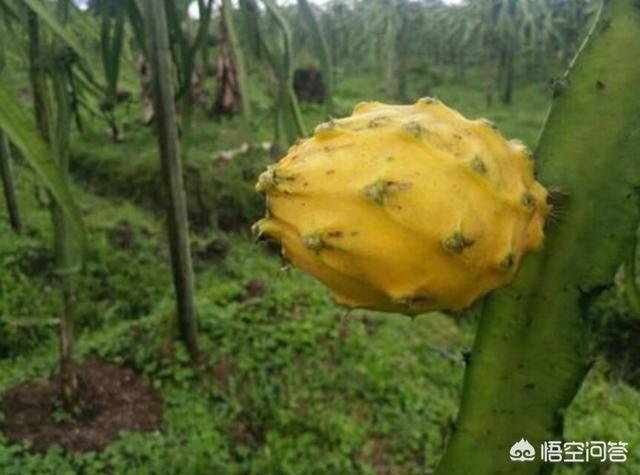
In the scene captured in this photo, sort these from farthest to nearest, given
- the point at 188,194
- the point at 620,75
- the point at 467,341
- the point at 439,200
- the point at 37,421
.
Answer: the point at 188,194
the point at 467,341
the point at 37,421
the point at 620,75
the point at 439,200

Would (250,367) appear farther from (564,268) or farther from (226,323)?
(564,268)

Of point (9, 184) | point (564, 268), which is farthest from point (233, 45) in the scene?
point (9, 184)

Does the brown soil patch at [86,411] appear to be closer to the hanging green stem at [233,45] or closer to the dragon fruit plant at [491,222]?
the hanging green stem at [233,45]

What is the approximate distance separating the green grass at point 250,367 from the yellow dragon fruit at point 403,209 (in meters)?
1.43

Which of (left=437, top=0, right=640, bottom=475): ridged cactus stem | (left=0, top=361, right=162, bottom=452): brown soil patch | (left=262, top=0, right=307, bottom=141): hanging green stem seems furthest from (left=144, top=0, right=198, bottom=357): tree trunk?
(left=437, top=0, right=640, bottom=475): ridged cactus stem

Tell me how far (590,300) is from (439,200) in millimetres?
209

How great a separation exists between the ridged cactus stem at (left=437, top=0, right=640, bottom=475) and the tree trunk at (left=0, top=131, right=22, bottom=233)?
2930 millimetres

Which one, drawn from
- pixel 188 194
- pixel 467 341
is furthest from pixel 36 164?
pixel 188 194

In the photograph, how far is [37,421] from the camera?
2.04 m

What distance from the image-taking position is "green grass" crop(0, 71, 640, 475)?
2.00 meters

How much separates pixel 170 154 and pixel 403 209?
5.15ft

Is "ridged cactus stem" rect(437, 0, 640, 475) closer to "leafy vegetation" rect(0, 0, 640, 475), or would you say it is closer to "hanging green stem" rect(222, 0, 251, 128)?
"leafy vegetation" rect(0, 0, 640, 475)

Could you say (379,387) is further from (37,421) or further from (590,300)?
(590,300)

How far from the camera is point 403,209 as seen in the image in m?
0.43
